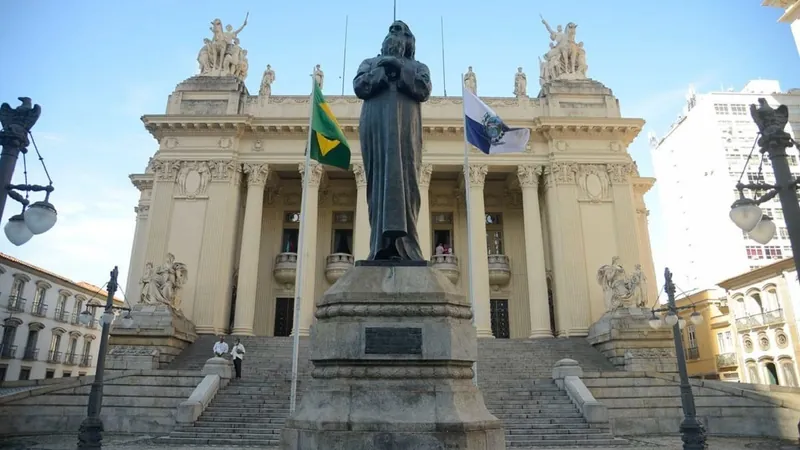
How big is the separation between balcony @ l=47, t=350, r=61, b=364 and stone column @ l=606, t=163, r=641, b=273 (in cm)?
4013

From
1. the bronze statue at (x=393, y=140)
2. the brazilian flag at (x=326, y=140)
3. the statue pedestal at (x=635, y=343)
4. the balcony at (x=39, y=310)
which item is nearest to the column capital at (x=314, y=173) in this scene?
the brazilian flag at (x=326, y=140)

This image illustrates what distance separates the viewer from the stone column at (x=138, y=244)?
28.6 metres

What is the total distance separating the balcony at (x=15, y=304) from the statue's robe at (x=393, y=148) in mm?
38386

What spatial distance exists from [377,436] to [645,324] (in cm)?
1829

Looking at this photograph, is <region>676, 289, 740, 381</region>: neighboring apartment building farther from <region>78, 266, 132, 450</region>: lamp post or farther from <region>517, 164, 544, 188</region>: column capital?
<region>78, 266, 132, 450</region>: lamp post

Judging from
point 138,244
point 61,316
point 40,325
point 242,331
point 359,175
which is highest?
point 359,175

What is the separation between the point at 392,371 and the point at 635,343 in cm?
1739

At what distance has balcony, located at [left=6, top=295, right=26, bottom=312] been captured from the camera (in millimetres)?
34844

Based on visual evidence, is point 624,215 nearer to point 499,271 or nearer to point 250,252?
point 499,271

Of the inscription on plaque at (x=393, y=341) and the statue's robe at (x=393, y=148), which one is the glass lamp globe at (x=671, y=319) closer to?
the statue's robe at (x=393, y=148)

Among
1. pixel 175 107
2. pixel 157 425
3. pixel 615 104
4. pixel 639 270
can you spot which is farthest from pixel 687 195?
pixel 157 425

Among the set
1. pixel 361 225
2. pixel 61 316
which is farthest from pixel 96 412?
pixel 61 316

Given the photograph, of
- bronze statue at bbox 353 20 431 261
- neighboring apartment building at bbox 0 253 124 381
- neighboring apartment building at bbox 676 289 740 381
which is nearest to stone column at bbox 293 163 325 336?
neighboring apartment building at bbox 0 253 124 381

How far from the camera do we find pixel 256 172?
2708 centimetres
